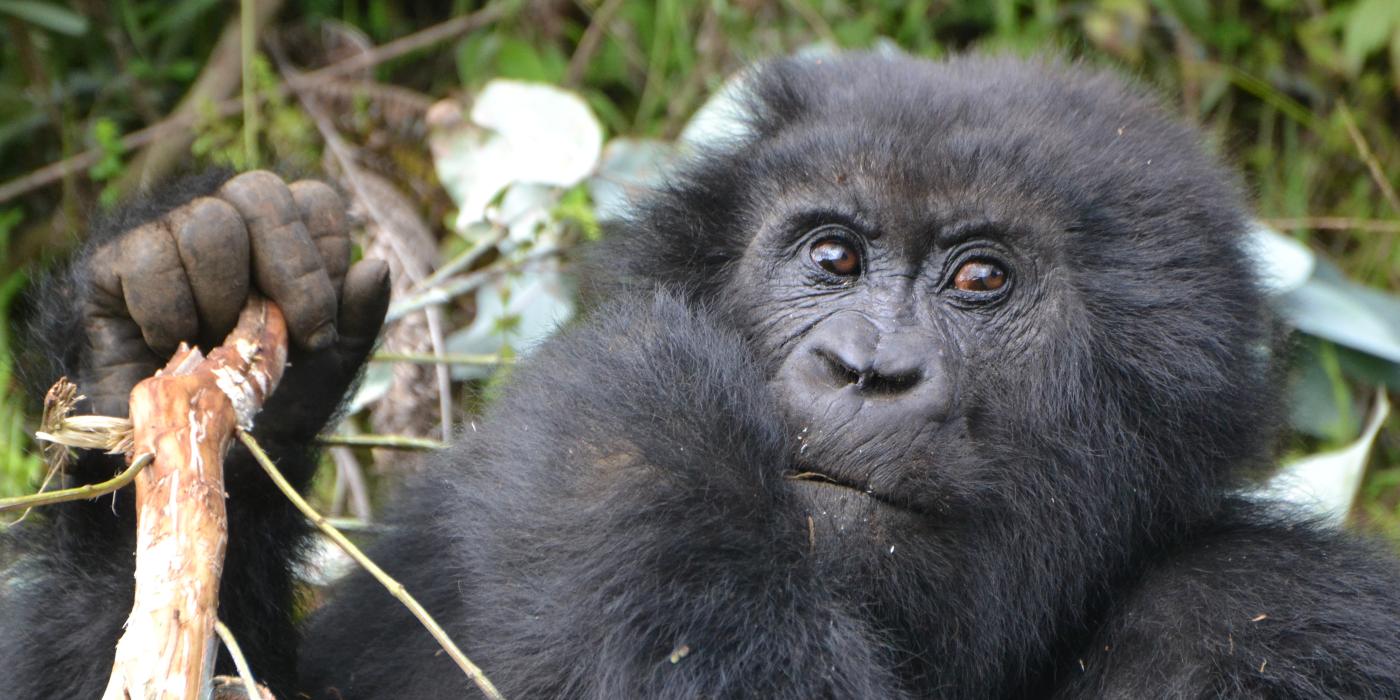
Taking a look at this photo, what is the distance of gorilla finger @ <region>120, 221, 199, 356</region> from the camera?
2.79 metres

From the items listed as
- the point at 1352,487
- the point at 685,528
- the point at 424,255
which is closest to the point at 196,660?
the point at 685,528

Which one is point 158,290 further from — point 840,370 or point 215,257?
point 840,370

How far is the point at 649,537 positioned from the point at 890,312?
656mm

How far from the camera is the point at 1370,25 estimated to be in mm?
5223

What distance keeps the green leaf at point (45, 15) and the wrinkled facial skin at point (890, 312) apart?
11.5ft

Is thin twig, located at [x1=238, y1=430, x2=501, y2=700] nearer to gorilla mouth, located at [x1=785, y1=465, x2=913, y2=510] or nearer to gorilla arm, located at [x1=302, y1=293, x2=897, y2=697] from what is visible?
gorilla arm, located at [x1=302, y1=293, x2=897, y2=697]

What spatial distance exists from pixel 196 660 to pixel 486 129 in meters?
3.03

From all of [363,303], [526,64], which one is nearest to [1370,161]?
[526,64]

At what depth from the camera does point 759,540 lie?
7.95 ft

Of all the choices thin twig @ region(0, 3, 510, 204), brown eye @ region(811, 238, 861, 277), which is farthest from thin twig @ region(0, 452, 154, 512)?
thin twig @ region(0, 3, 510, 204)

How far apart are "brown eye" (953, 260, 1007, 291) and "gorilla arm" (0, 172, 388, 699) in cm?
116

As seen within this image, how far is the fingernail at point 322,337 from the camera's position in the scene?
2.95m

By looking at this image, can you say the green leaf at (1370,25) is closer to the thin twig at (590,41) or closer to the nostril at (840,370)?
the thin twig at (590,41)

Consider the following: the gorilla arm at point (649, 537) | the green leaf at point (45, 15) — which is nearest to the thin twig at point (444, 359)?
the gorilla arm at point (649, 537)
